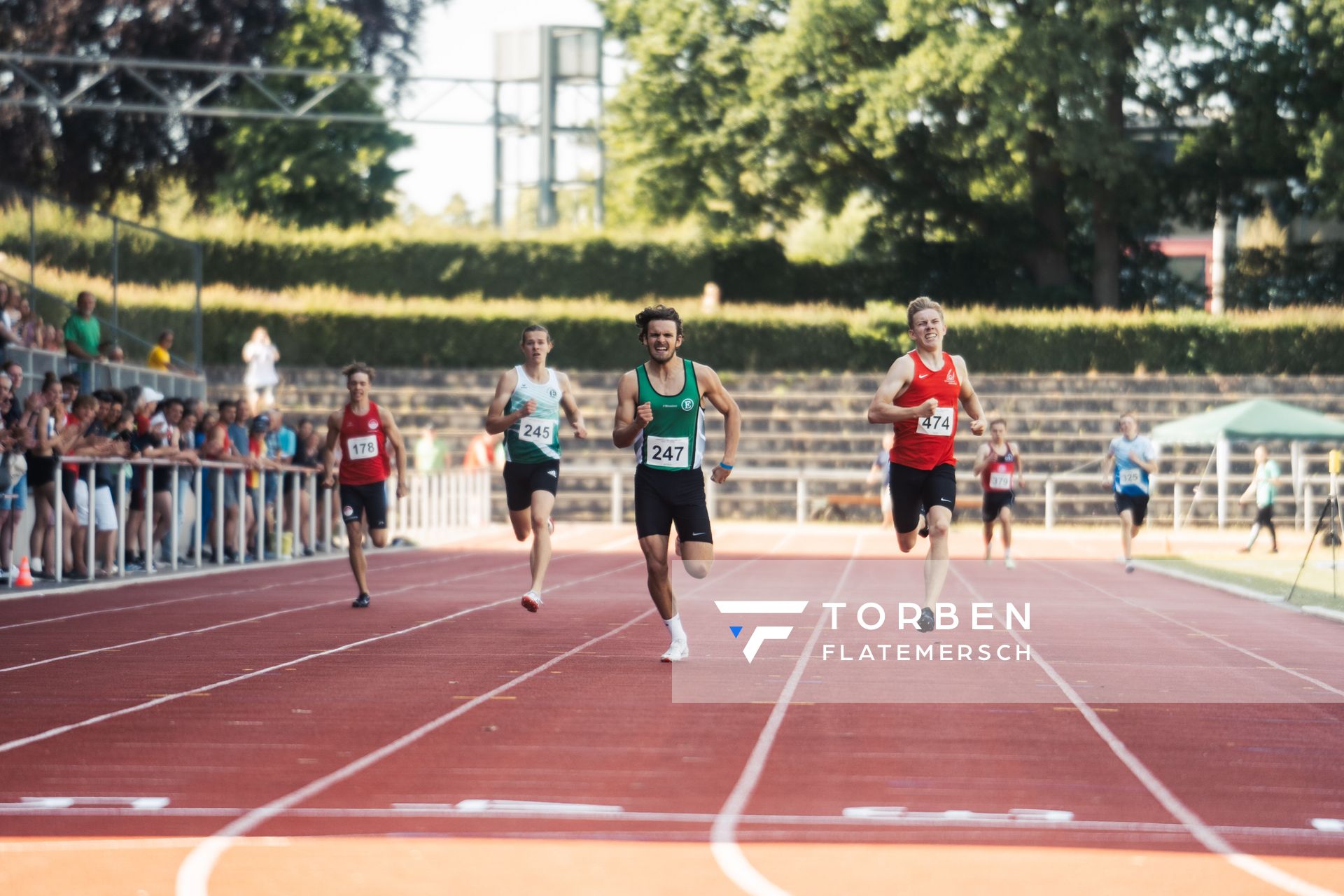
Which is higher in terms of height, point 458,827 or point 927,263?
point 927,263

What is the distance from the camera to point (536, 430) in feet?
43.2

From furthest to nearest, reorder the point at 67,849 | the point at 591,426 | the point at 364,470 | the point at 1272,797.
→ the point at 591,426, the point at 364,470, the point at 1272,797, the point at 67,849

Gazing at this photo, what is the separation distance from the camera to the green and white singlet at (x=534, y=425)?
13148mm

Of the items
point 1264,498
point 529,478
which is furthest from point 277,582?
point 1264,498

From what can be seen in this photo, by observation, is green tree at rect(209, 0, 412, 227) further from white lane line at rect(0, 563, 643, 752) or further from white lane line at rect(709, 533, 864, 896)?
white lane line at rect(709, 533, 864, 896)

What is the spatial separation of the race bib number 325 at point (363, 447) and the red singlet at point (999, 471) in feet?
31.2

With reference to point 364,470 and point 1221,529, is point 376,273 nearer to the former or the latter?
point 1221,529

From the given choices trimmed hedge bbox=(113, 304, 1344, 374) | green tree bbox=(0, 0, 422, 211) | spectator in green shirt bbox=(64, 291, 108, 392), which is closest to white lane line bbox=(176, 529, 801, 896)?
spectator in green shirt bbox=(64, 291, 108, 392)

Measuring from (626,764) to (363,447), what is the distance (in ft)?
26.3

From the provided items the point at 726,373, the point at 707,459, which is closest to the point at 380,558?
the point at 707,459

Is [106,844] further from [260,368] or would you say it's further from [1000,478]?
[260,368]

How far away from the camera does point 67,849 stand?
19.1 feet

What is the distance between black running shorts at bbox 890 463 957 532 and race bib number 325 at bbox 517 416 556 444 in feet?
8.44

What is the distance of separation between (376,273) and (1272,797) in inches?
1659
